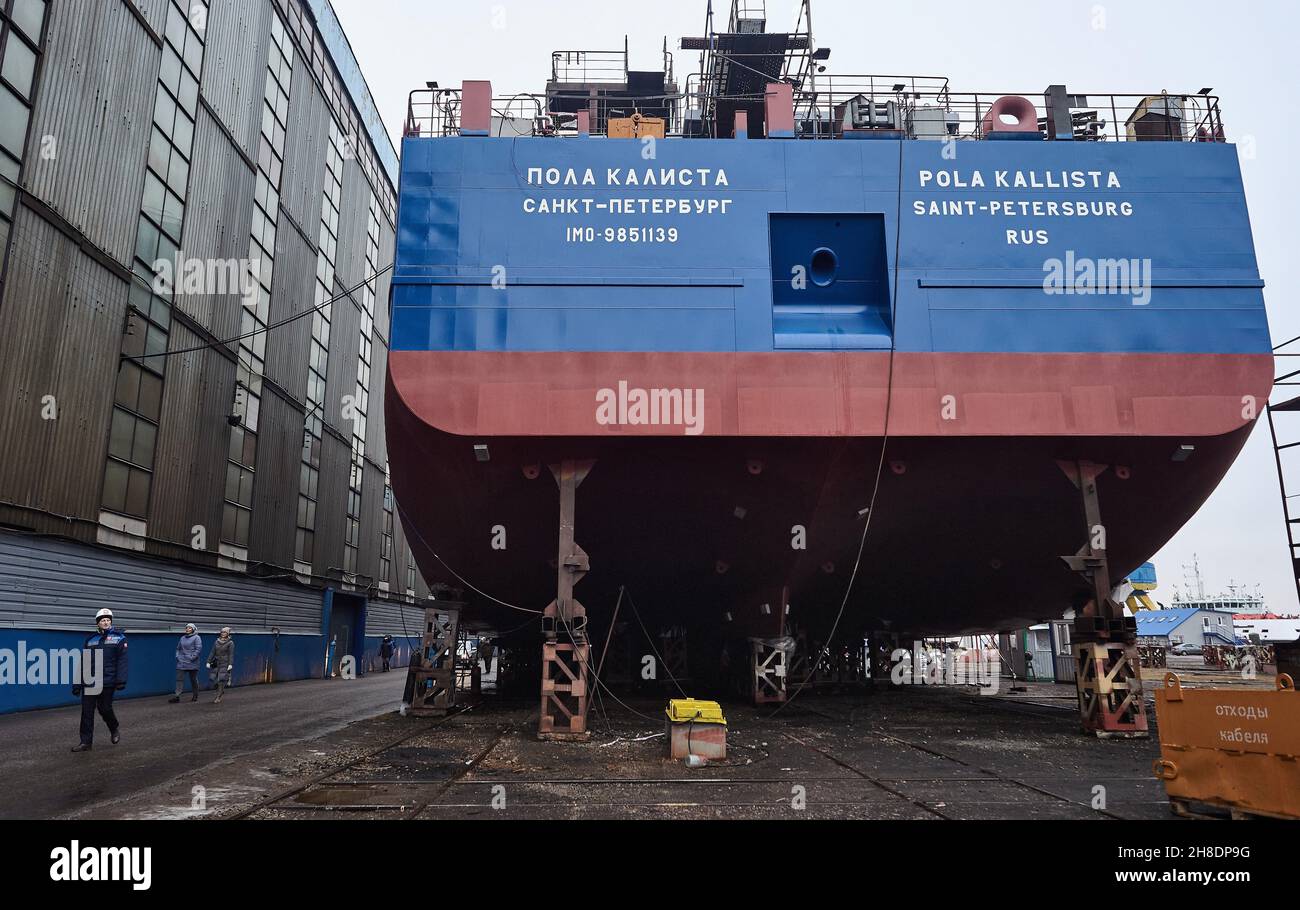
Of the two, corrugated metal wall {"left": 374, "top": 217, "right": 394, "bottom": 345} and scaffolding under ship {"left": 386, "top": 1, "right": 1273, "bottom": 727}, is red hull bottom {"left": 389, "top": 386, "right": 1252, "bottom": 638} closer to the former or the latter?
scaffolding under ship {"left": 386, "top": 1, "right": 1273, "bottom": 727}

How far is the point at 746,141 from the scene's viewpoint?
1196 centimetres

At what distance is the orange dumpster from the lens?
18.6 feet

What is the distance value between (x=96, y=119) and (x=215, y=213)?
5402mm

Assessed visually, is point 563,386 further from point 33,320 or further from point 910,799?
point 33,320

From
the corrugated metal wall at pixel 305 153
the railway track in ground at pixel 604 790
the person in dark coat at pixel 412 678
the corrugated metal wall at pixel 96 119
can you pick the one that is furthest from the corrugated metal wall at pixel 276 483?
the railway track in ground at pixel 604 790

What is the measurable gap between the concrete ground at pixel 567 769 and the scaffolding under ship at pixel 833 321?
6.89 feet

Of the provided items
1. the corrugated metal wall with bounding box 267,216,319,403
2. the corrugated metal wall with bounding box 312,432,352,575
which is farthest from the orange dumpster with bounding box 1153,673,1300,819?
the corrugated metal wall with bounding box 312,432,352,575

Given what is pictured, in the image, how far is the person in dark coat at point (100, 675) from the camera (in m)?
10.2

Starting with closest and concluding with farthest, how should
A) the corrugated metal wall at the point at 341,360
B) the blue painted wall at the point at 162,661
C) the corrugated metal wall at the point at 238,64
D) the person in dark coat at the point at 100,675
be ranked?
the person in dark coat at the point at 100,675
the blue painted wall at the point at 162,661
the corrugated metal wall at the point at 238,64
the corrugated metal wall at the point at 341,360

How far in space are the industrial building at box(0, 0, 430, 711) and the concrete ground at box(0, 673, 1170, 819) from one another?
15.5ft

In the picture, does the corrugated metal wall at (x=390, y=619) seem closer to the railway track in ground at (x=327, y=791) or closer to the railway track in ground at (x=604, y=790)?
the railway track in ground at (x=327, y=791)

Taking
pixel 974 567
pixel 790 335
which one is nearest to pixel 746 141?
pixel 790 335
